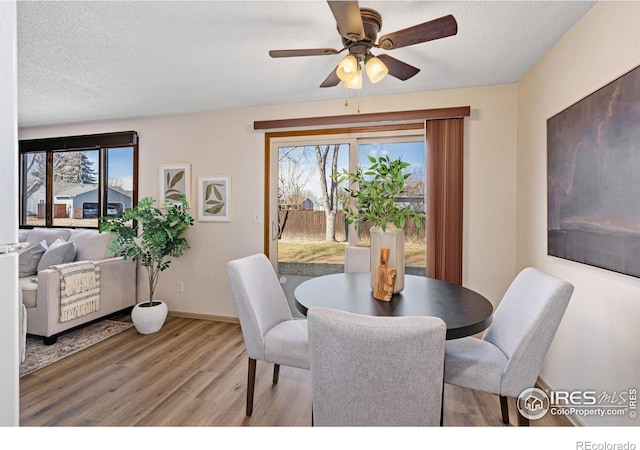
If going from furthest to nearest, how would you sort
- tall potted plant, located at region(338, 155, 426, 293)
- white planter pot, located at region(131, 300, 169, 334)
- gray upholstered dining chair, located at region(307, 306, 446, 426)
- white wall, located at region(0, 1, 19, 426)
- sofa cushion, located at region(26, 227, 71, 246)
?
sofa cushion, located at region(26, 227, 71, 246) → white planter pot, located at region(131, 300, 169, 334) → tall potted plant, located at region(338, 155, 426, 293) → gray upholstered dining chair, located at region(307, 306, 446, 426) → white wall, located at region(0, 1, 19, 426)

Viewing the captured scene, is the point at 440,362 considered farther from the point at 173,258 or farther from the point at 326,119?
the point at 173,258

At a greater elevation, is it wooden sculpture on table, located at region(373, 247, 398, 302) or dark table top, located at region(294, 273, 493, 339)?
wooden sculpture on table, located at region(373, 247, 398, 302)

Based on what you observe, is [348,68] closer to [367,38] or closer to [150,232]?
[367,38]

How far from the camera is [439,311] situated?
1472mm

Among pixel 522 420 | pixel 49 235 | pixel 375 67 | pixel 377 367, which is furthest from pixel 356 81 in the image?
pixel 49 235

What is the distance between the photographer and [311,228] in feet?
11.4

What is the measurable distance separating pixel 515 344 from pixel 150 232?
318 centimetres

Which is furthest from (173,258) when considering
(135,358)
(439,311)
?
(439,311)

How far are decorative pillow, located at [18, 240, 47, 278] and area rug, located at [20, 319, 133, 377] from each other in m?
0.78

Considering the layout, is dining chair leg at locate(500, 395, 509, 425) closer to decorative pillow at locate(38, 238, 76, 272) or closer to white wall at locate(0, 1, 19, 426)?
white wall at locate(0, 1, 19, 426)

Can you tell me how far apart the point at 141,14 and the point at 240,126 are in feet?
5.64

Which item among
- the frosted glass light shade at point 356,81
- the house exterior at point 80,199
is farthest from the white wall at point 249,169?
the frosted glass light shade at point 356,81

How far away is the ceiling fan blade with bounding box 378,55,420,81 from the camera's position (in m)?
1.84

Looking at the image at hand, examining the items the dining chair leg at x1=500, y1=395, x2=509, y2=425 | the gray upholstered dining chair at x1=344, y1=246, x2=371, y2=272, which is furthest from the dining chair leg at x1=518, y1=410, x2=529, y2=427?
the gray upholstered dining chair at x1=344, y1=246, x2=371, y2=272
